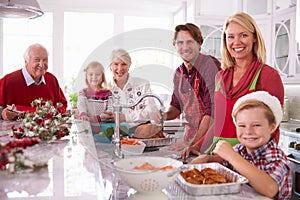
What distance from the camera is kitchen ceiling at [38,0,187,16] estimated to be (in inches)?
193

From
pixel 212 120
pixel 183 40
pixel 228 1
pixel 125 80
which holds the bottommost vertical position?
pixel 212 120

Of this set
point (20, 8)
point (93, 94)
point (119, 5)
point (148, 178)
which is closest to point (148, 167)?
point (148, 178)

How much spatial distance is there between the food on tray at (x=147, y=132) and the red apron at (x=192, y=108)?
34 cm

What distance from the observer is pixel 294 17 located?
3025 millimetres

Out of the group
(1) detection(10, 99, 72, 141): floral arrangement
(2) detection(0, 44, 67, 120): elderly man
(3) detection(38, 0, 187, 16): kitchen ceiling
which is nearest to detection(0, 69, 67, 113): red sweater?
(2) detection(0, 44, 67, 120): elderly man

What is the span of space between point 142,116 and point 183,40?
0.53 metres

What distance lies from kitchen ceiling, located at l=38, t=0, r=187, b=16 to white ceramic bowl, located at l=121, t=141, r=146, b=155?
148 inches

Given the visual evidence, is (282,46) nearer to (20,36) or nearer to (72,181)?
(72,181)

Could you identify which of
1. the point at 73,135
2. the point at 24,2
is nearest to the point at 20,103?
the point at 24,2

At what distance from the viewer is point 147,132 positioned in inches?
63.9

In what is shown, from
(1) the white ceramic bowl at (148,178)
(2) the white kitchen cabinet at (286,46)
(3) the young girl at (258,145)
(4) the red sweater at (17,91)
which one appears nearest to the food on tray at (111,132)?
(3) the young girl at (258,145)

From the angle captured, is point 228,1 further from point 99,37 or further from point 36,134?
Result: point 36,134

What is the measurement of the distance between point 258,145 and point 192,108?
31.1 inches

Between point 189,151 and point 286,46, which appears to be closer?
point 189,151
